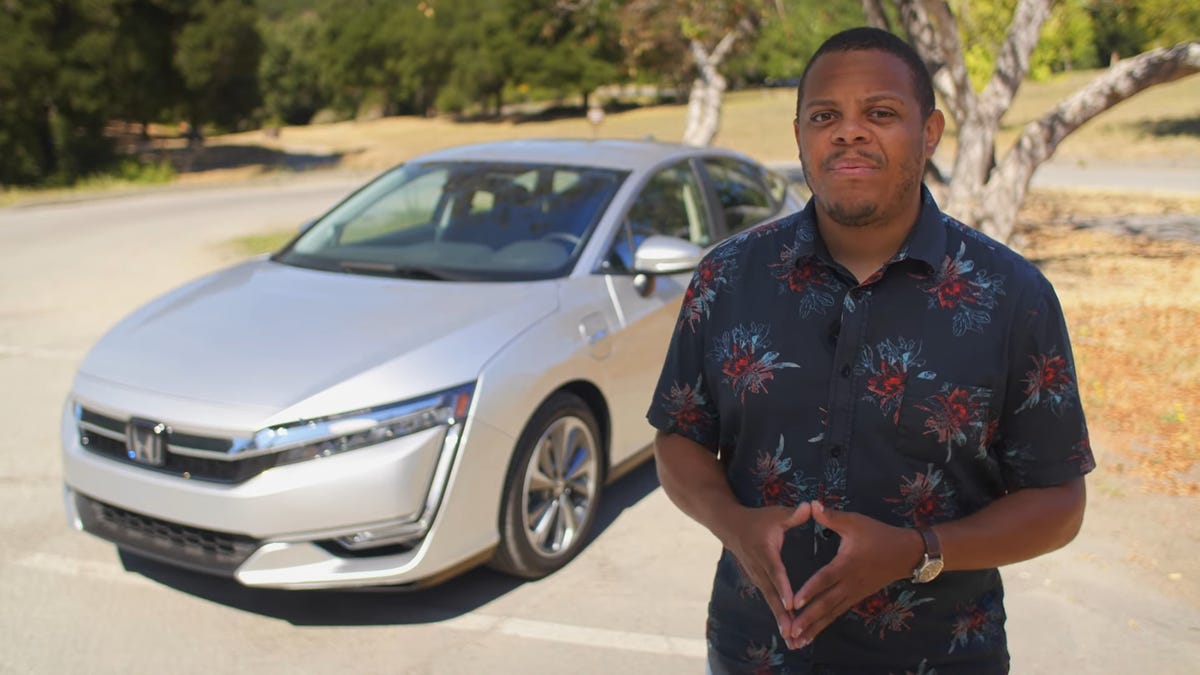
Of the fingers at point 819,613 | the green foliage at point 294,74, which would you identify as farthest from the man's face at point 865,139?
the green foliage at point 294,74

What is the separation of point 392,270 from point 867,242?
341 cm

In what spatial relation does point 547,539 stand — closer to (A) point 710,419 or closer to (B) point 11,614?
(B) point 11,614

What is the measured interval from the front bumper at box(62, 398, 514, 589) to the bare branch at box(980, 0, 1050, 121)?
8167 mm

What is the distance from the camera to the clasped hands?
1.72m

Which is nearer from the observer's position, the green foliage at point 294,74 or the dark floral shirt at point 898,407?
the dark floral shirt at point 898,407

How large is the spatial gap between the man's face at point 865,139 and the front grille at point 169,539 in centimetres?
263

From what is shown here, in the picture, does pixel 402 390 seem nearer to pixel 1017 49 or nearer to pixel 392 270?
pixel 392 270

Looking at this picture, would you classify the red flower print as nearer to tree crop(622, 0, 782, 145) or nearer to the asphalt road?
the asphalt road

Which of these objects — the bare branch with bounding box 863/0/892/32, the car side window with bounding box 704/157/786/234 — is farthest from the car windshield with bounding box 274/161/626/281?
the bare branch with bounding box 863/0/892/32

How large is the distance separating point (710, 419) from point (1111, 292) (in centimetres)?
919

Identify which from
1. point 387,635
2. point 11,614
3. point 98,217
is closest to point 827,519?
point 387,635

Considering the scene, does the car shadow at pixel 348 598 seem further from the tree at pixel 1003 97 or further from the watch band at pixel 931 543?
the tree at pixel 1003 97

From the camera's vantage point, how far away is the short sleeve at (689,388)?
2045 mm

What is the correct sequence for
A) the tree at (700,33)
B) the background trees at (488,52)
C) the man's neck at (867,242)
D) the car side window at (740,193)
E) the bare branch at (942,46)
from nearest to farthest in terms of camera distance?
the man's neck at (867,242), the car side window at (740,193), the bare branch at (942,46), the background trees at (488,52), the tree at (700,33)
